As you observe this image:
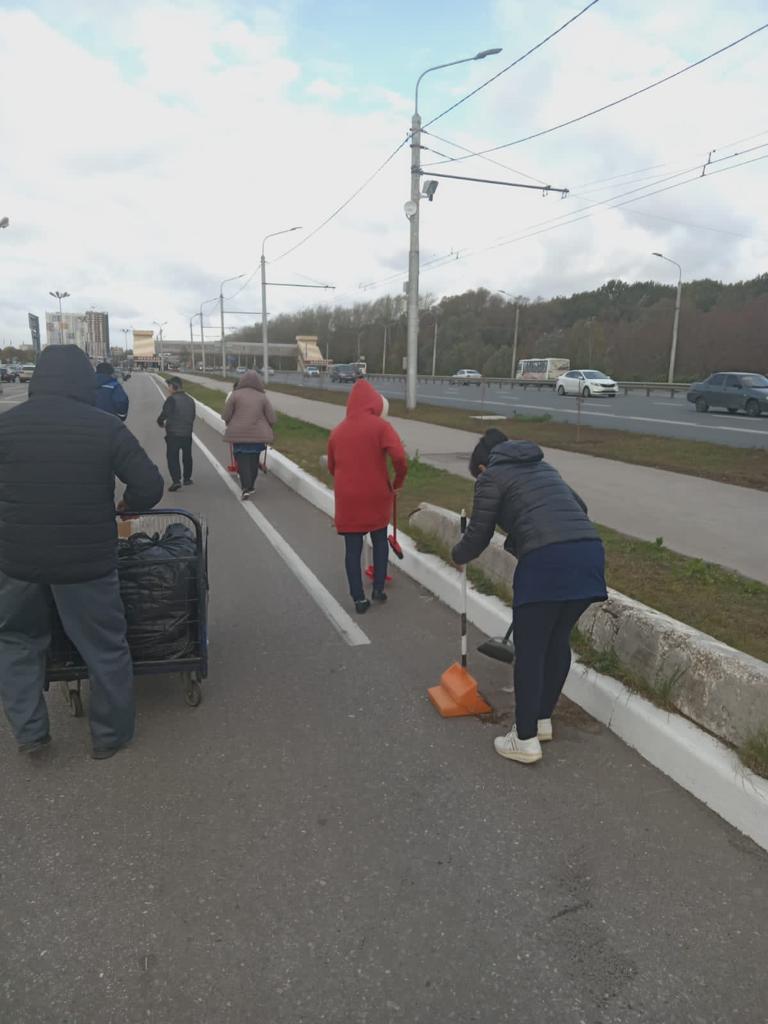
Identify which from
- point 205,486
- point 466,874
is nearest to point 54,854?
point 466,874

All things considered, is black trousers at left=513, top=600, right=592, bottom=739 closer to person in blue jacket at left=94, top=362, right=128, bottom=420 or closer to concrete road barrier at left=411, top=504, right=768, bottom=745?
concrete road barrier at left=411, top=504, right=768, bottom=745

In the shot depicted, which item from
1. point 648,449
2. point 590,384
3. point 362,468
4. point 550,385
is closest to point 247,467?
point 362,468

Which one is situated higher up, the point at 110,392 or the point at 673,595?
the point at 110,392

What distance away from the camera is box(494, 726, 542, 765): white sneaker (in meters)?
3.42

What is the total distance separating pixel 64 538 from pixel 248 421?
23.1 ft

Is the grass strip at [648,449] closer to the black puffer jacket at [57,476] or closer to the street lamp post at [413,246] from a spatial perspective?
the street lamp post at [413,246]

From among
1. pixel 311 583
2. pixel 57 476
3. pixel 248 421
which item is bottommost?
pixel 311 583

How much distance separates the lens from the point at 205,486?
1139 cm

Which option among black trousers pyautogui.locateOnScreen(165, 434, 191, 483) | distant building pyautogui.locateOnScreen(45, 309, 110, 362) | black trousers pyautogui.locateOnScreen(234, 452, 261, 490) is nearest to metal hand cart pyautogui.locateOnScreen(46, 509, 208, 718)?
black trousers pyautogui.locateOnScreen(234, 452, 261, 490)

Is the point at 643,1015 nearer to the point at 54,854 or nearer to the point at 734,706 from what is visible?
the point at 734,706

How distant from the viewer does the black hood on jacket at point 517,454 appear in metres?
3.39

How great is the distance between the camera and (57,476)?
3064 millimetres

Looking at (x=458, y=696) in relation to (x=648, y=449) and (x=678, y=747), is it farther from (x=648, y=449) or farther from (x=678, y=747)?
(x=648, y=449)

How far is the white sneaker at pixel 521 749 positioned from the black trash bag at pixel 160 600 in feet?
5.54
